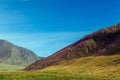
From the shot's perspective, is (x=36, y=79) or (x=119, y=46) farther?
(x=119, y=46)

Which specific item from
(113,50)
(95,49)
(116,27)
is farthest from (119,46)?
(116,27)

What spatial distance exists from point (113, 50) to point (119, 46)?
4.22 meters

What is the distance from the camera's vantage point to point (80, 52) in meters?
181

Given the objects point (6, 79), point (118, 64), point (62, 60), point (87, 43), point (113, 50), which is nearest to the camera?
point (6, 79)

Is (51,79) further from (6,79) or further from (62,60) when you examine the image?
(62,60)

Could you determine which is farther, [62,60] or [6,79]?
[62,60]

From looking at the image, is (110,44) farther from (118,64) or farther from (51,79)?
(51,79)

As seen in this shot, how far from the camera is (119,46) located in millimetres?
163375

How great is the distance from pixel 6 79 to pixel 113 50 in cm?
11826

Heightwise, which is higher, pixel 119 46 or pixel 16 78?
pixel 119 46

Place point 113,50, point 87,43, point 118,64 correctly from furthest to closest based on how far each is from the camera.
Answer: point 87,43, point 113,50, point 118,64

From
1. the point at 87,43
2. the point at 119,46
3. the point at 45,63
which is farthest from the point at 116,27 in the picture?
the point at 45,63

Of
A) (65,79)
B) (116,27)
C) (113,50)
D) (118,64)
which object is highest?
(116,27)

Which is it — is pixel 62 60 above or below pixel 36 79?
above
